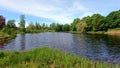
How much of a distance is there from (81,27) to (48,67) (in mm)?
125544

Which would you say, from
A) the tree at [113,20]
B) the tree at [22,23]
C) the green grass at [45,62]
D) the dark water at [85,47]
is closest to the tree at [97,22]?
the tree at [113,20]

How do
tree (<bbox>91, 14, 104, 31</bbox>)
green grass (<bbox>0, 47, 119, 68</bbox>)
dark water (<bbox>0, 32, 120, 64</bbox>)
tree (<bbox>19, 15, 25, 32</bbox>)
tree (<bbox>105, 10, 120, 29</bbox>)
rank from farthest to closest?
tree (<bbox>19, 15, 25, 32</bbox>) → tree (<bbox>91, 14, 104, 31</bbox>) → tree (<bbox>105, 10, 120, 29</bbox>) → dark water (<bbox>0, 32, 120, 64</bbox>) → green grass (<bbox>0, 47, 119, 68</bbox>)

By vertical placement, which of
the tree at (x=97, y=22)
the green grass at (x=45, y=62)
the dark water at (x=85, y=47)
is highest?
the tree at (x=97, y=22)

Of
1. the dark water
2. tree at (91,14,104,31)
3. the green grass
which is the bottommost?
the dark water

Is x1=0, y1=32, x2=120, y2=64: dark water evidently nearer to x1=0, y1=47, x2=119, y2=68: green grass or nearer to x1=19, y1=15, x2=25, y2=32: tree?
x1=0, y1=47, x2=119, y2=68: green grass

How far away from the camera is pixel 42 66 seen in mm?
16016

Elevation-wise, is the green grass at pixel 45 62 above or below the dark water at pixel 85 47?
above

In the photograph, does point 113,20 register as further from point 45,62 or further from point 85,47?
point 45,62

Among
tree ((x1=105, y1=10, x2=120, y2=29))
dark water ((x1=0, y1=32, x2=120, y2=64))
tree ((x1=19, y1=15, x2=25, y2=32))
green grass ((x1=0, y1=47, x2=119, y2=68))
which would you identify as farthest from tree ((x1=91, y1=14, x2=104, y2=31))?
green grass ((x1=0, y1=47, x2=119, y2=68))

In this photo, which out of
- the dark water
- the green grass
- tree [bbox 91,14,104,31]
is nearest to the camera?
the green grass

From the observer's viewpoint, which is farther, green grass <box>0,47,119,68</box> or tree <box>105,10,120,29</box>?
tree <box>105,10,120,29</box>

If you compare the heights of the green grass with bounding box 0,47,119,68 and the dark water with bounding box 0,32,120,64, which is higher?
the green grass with bounding box 0,47,119,68

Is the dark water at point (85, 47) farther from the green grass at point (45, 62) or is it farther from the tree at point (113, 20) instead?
the tree at point (113, 20)

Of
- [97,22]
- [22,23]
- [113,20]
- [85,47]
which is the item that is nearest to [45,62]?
[85,47]
